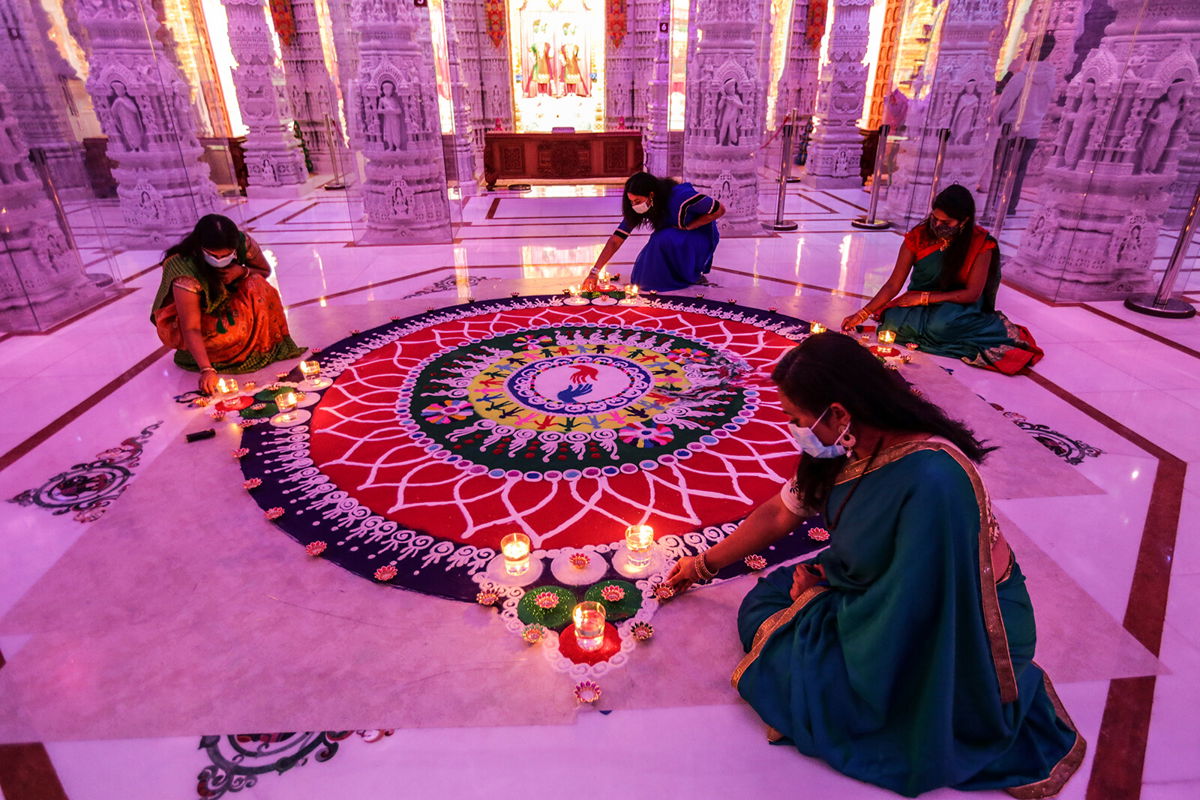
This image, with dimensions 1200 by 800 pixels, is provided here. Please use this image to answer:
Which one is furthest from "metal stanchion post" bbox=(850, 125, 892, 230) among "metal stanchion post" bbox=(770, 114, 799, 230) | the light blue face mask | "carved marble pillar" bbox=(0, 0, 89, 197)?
"carved marble pillar" bbox=(0, 0, 89, 197)

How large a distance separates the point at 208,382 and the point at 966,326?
4.10 meters

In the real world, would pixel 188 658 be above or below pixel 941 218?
below

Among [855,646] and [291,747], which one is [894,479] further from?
[291,747]

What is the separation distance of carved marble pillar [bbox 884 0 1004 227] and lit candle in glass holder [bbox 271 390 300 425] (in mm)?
6816

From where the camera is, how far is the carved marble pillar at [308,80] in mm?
11344

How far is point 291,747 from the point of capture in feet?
5.27

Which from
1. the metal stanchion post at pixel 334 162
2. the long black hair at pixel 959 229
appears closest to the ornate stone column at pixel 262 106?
the metal stanchion post at pixel 334 162

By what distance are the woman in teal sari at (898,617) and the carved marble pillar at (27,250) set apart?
17.3ft

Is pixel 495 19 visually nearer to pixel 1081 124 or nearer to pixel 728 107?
pixel 728 107

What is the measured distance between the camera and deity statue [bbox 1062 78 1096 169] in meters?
4.71

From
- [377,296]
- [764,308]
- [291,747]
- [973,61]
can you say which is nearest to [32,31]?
[377,296]

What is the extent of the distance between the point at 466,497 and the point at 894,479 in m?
1.68

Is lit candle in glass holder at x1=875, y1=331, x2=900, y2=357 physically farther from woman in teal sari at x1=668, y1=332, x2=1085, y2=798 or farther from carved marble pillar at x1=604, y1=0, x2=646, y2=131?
carved marble pillar at x1=604, y1=0, x2=646, y2=131

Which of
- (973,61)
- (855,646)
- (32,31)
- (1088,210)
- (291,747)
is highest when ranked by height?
(32,31)
